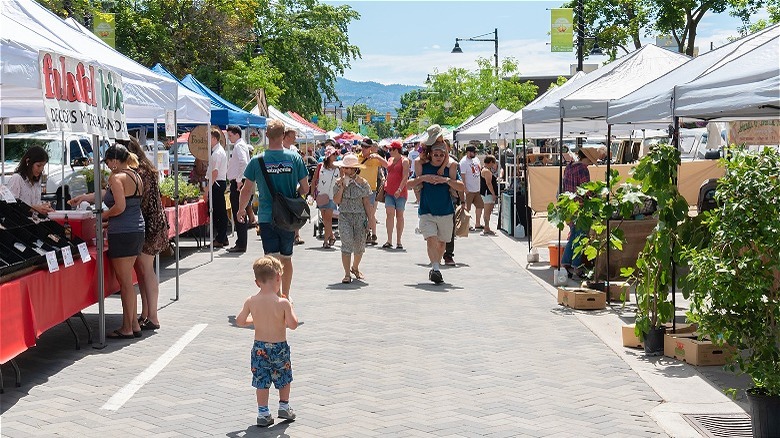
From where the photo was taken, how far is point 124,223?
944 centimetres

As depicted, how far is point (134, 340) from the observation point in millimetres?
9578

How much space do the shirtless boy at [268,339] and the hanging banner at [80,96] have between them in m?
2.35

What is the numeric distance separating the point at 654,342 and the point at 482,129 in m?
22.3

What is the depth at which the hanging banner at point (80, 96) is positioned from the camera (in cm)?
779

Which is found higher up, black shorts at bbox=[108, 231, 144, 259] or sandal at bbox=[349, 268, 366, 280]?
black shorts at bbox=[108, 231, 144, 259]

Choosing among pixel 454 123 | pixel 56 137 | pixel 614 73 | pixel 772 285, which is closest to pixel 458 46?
pixel 454 123

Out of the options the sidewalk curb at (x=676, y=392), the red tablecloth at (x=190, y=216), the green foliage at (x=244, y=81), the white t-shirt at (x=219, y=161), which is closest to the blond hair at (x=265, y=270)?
the sidewalk curb at (x=676, y=392)

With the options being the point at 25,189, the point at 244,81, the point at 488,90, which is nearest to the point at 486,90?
the point at 488,90

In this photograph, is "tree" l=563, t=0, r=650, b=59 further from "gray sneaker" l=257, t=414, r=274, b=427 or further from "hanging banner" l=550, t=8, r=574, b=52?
"gray sneaker" l=257, t=414, r=274, b=427

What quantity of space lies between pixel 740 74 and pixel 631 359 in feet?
8.52

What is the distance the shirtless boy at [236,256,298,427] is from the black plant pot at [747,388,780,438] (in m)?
2.86

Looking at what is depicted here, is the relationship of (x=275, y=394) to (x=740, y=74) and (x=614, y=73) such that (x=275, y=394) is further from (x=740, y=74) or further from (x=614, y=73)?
(x=614, y=73)

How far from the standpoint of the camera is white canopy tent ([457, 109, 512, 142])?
98.5ft

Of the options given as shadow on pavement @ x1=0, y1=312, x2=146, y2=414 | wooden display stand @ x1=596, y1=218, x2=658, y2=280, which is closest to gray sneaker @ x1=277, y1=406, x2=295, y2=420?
shadow on pavement @ x1=0, y1=312, x2=146, y2=414
